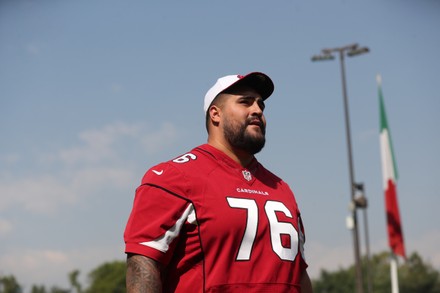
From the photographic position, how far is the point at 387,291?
3455 inches

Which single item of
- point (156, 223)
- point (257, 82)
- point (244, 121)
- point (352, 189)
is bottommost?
point (352, 189)

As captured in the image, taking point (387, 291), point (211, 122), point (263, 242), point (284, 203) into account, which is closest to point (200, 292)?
point (263, 242)

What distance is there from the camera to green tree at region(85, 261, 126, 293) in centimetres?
9844

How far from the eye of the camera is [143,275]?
3.82m

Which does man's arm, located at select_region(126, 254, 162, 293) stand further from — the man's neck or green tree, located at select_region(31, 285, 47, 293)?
green tree, located at select_region(31, 285, 47, 293)

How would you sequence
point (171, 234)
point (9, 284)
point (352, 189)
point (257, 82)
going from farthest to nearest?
point (9, 284) < point (352, 189) < point (257, 82) < point (171, 234)

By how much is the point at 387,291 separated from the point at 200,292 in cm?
8873

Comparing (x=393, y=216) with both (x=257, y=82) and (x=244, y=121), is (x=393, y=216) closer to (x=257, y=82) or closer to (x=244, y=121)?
(x=257, y=82)

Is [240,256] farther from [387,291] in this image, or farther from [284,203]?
[387,291]

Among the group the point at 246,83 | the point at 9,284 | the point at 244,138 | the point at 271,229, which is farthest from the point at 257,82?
the point at 9,284

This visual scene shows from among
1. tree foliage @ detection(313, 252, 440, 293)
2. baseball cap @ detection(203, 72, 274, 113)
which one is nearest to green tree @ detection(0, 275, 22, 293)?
tree foliage @ detection(313, 252, 440, 293)

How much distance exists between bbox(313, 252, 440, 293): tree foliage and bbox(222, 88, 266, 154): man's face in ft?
268

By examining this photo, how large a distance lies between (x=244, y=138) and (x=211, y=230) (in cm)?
77

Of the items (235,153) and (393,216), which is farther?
(393,216)
